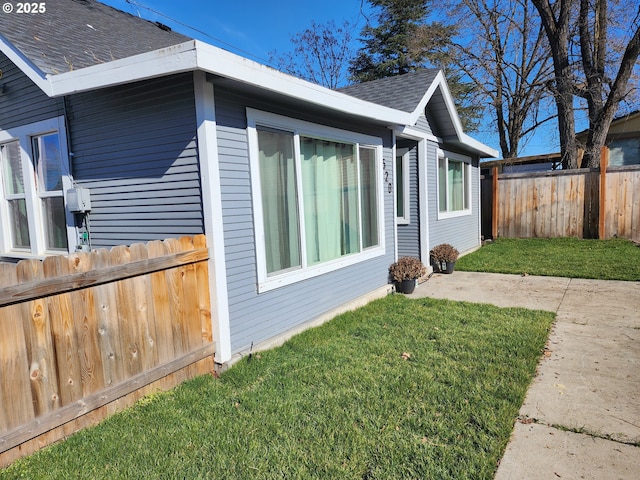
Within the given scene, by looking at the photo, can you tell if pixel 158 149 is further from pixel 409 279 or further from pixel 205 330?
pixel 409 279

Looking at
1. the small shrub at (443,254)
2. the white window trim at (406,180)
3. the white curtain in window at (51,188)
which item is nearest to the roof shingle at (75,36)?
the white curtain in window at (51,188)

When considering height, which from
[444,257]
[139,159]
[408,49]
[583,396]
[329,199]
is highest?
[408,49]

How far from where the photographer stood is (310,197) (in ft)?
16.0

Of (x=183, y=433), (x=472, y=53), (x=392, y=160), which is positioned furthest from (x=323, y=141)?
(x=472, y=53)

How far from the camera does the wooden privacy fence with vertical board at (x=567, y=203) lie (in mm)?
10383

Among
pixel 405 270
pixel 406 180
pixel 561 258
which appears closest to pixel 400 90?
pixel 406 180

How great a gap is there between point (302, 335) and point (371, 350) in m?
0.84

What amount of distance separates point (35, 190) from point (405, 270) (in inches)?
206

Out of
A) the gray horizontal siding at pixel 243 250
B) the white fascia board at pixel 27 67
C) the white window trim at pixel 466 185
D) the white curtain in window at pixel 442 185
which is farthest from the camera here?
the white curtain in window at pixel 442 185

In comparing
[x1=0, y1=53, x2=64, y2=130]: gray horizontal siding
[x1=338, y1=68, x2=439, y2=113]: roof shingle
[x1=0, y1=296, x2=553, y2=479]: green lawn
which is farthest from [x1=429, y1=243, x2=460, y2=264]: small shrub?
[x1=0, y1=53, x2=64, y2=130]: gray horizontal siding

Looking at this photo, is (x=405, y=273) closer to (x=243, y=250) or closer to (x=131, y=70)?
(x=243, y=250)

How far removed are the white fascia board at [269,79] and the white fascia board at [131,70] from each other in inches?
5.0

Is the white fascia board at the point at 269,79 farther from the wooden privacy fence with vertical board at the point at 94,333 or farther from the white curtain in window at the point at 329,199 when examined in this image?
the wooden privacy fence with vertical board at the point at 94,333

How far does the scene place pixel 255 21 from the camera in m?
19.1
